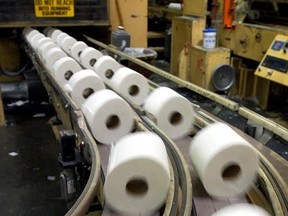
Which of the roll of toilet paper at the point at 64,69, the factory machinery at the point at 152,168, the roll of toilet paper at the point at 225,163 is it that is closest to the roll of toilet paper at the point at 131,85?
the factory machinery at the point at 152,168

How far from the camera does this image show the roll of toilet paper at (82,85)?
1.86m

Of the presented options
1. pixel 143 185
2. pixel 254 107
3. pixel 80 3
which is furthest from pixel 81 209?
pixel 254 107

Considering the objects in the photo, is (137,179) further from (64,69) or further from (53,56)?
(53,56)

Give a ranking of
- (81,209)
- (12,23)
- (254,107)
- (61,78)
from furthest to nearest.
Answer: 1. (254,107)
2. (12,23)
3. (61,78)
4. (81,209)

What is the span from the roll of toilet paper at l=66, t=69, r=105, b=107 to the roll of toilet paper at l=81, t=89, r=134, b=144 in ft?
1.06

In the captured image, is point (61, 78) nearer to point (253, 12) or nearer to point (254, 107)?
point (254, 107)

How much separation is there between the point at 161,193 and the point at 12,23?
268cm

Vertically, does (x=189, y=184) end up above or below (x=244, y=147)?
below

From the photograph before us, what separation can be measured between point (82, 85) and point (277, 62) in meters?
2.16

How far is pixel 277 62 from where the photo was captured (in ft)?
10.9

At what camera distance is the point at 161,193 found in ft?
3.52

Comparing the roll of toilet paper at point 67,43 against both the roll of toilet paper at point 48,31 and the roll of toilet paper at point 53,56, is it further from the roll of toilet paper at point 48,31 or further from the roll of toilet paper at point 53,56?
the roll of toilet paper at point 48,31

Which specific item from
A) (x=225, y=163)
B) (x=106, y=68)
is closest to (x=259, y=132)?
(x=225, y=163)

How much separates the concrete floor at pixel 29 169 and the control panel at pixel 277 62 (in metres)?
2.08
